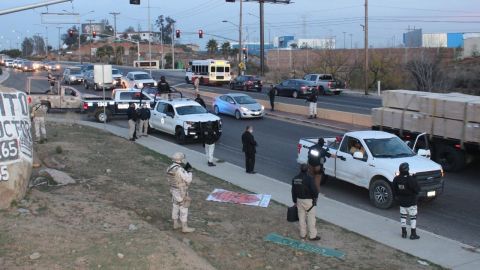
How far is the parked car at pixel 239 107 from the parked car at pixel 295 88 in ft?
41.6

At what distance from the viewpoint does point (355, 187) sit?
15.4 meters

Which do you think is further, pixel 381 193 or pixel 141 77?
pixel 141 77

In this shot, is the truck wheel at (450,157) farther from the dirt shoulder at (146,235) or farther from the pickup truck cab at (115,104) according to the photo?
the pickup truck cab at (115,104)

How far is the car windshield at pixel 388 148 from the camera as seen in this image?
44.3 feet

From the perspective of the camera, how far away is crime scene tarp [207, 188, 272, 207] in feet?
42.7

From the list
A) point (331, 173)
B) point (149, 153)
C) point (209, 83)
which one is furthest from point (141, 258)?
point (209, 83)

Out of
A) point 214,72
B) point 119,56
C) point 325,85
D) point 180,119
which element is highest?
point 119,56

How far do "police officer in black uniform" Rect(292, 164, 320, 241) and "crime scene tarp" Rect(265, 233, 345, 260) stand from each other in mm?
295

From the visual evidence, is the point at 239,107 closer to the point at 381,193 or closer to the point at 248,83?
the point at 381,193

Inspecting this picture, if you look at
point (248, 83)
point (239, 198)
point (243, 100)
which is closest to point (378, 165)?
point (239, 198)

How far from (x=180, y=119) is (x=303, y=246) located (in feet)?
Answer: 45.1

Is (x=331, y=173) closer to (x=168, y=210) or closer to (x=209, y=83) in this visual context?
(x=168, y=210)

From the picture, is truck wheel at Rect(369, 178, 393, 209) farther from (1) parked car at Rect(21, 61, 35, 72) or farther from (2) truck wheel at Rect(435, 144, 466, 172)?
(1) parked car at Rect(21, 61, 35, 72)

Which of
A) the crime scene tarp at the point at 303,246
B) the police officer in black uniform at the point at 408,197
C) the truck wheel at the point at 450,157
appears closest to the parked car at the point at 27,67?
the truck wheel at the point at 450,157
